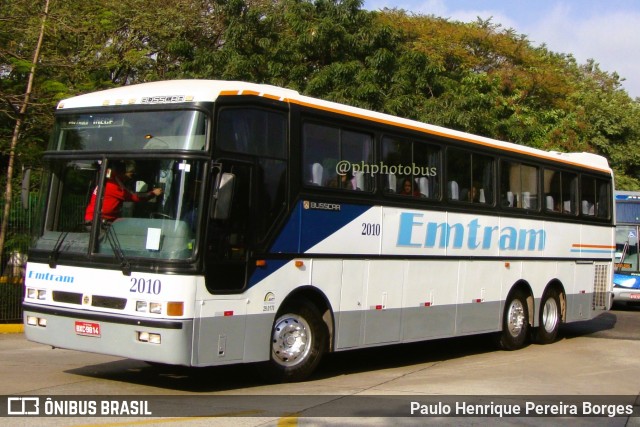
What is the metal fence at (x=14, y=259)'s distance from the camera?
15711 mm

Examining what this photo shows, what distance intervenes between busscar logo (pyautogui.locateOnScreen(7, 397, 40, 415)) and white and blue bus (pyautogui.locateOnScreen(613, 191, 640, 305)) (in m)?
20.5

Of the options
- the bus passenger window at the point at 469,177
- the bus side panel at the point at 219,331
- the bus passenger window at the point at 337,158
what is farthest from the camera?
the bus passenger window at the point at 469,177

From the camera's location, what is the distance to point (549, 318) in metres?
16.2

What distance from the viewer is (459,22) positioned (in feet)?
141

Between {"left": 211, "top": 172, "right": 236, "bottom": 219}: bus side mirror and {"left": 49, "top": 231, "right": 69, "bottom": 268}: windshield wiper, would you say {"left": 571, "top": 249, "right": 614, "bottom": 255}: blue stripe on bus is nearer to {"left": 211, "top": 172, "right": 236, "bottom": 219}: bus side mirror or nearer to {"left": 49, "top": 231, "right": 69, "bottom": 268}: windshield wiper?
{"left": 211, "top": 172, "right": 236, "bottom": 219}: bus side mirror

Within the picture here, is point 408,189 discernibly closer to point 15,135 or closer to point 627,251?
point 15,135

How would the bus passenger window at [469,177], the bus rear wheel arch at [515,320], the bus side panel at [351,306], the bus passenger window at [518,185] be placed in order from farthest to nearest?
the bus rear wheel arch at [515,320] → the bus passenger window at [518,185] → the bus passenger window at [469,177] → the bus side panel at [351,306]

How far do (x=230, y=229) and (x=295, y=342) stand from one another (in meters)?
1.83

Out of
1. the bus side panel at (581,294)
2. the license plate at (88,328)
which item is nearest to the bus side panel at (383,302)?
the license plate at (88,328)

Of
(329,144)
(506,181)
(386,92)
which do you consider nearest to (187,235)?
(329,144)

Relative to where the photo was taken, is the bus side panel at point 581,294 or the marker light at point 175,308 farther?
the bus side panel at point 581,294

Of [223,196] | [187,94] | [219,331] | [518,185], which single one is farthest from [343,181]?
[518,185]

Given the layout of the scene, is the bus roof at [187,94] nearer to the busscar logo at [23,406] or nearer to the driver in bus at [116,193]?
the driver in bus at [116,193]

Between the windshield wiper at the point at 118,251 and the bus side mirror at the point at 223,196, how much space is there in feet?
3.44
